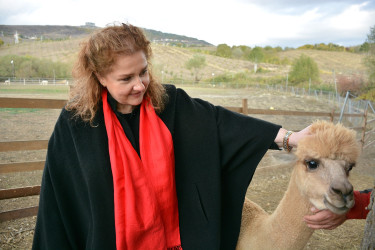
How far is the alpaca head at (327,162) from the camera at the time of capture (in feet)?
5.88

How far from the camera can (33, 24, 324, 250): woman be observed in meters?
1.83

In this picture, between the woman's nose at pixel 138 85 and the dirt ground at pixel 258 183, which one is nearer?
the woman's nose at pixel 138 85

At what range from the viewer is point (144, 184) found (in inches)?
73.1

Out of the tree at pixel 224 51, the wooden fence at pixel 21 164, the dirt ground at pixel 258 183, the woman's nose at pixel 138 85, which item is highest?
the tree at pixel 224 51

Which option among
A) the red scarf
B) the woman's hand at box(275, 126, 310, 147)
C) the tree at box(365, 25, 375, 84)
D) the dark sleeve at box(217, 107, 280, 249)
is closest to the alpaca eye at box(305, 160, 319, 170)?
the woman's hand at box(275, 126, 310, 147)

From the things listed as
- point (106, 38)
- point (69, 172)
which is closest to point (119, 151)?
point (69, 172)

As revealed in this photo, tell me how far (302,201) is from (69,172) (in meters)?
1.73

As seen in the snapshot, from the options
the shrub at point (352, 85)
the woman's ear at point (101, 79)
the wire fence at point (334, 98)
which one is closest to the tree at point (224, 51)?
the wire fence at point (334, 98)

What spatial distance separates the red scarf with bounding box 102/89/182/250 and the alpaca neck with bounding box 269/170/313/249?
83 cm

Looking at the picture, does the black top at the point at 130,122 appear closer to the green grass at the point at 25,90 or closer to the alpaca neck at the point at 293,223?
the alpaca neck at the point at 293,223

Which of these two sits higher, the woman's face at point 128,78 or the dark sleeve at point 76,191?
the woman's face at point 128,78

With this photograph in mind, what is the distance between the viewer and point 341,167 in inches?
73.7

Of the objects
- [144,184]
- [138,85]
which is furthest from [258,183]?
[138,85]

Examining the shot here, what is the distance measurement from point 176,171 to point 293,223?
962 mm
